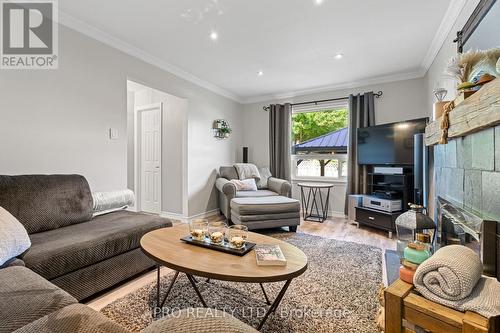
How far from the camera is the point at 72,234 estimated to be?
1779mm

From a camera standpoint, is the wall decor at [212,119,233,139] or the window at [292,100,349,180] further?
the wall decor at [212,119,233,139]

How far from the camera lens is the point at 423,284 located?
958 millimetres

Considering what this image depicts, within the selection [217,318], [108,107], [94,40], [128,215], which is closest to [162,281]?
[128,215]

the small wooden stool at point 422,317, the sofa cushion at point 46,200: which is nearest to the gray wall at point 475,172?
the small wooden stool at point 422,317

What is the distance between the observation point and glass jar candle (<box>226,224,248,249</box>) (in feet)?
4.78

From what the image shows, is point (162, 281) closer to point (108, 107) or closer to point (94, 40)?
point (108, 107)

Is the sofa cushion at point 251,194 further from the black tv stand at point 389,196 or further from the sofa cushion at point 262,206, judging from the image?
the black tv stand at point 389,196

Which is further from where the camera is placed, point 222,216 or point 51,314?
point 222,216

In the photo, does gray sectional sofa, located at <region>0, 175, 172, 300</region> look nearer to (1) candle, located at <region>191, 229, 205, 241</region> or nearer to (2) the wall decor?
(1) candle, located at <region>191, 229, 205, 241</region>

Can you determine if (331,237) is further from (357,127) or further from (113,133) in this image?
(113,133)

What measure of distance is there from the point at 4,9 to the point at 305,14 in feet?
8.65

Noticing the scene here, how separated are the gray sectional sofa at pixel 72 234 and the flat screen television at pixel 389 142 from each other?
122 inches

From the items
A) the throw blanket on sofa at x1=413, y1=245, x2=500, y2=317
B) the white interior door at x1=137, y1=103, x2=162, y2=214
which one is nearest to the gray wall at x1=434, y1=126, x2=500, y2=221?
the throw blanket on sofa at x1=413, y1=245, x2=500, y2=317

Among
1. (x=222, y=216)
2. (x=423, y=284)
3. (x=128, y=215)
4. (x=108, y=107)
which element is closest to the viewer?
(x=423, y=284)
